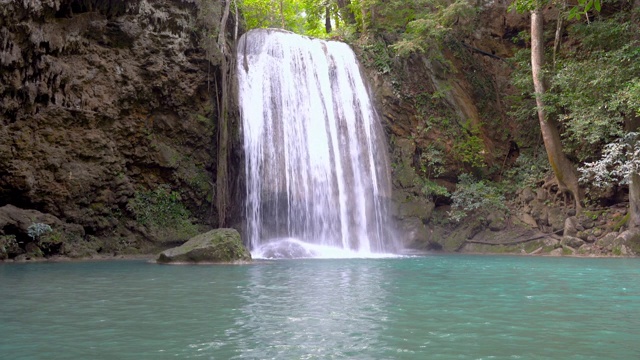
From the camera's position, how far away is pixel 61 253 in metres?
11.6

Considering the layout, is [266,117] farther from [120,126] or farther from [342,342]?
[342,342]

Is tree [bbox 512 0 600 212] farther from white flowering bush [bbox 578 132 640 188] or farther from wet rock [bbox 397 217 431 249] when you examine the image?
wet rock [bbox 397 217 431 249]

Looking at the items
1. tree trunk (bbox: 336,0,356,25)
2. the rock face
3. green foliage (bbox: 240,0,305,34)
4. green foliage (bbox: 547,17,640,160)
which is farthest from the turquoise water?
tree trunk (bbox: 336,0,356,25)

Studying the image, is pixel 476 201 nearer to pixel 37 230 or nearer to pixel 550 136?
pixel 550 136

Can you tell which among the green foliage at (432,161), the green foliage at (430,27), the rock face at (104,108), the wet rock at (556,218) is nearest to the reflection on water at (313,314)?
the rock face at (104,108)

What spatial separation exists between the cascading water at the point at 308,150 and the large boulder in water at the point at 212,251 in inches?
91.2

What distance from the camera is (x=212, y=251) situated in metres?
9.88

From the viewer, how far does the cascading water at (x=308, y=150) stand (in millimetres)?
13828

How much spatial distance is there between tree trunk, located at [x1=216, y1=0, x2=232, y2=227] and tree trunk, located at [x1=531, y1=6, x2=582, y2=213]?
8.80m

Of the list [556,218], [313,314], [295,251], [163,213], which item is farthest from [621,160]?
[163,213]

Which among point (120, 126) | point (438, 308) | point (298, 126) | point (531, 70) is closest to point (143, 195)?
point (120, 126)

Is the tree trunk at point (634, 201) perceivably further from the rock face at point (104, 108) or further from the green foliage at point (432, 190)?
the rock face at point (104, 108)

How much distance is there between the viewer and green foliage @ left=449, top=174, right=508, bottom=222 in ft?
51.3

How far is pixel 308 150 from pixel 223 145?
2.56m
